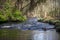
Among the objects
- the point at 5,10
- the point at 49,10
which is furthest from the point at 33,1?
the point at 5,10

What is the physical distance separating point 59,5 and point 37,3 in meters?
2.79

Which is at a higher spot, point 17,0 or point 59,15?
point 17,0

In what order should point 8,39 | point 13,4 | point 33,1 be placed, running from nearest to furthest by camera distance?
point 8,39 < point 13,4 < point 33,1

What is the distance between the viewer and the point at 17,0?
2656 centimetres

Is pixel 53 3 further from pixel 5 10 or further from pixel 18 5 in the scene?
pixel 5 10

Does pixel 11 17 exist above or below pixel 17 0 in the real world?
below

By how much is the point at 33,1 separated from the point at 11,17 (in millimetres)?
5870

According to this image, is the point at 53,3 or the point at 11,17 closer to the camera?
the point at 11,17

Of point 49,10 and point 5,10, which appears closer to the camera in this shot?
point 5,10

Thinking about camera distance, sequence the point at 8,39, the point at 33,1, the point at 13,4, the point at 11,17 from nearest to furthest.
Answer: the point at 8,39 < the point at 11,17 < the point at 13,4 < the point at 33,1

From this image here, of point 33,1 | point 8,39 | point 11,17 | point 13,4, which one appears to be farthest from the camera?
point 33,1

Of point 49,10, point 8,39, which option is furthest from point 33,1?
point 8,39

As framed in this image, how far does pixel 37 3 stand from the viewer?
27.5 meters

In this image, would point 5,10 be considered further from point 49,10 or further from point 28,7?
point 49,10
